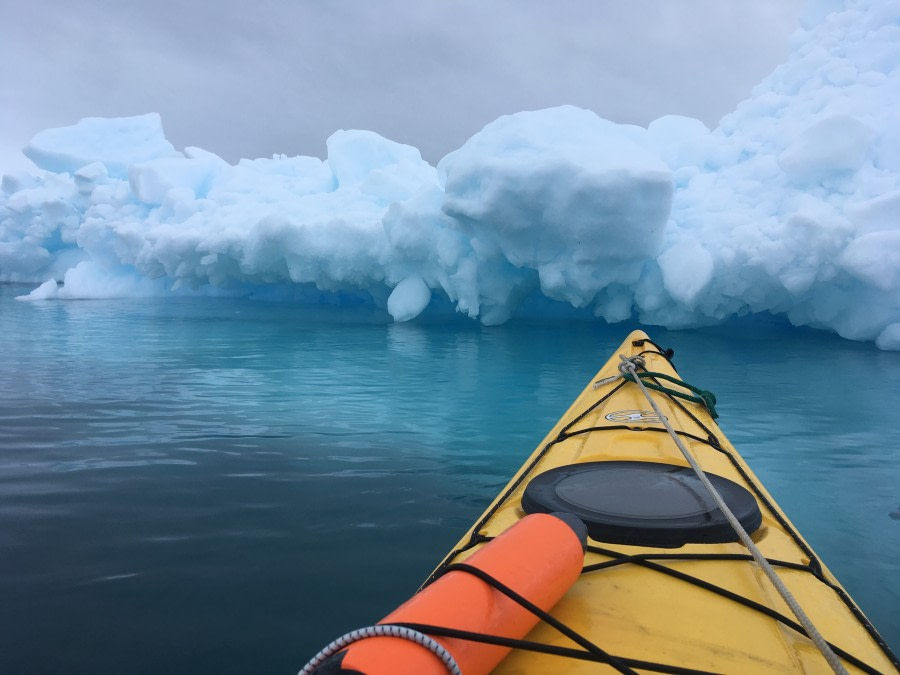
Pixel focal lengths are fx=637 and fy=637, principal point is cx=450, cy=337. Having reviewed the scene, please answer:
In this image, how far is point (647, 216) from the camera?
9.04 m

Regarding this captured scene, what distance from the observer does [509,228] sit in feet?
31.2

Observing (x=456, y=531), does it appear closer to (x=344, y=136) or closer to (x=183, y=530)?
(x=183, y=530)

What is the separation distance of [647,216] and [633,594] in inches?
332

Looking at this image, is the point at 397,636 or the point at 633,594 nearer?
the point at 397,636

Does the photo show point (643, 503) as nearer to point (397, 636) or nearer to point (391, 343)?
point (397, 636)

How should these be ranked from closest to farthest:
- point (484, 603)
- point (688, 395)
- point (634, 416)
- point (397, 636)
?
point (397, 636), point (484, 603), point (634, 416), point (688, 395)

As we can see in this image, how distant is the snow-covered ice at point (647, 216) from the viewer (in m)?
8.84

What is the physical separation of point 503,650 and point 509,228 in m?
8.77

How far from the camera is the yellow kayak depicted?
1001mm

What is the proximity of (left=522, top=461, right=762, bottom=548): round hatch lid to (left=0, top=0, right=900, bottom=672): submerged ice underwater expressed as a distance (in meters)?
0.83

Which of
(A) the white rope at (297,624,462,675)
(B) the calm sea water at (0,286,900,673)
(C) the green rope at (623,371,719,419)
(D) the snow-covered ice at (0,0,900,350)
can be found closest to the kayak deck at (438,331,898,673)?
(A) the white rope at (297,624,462,675)

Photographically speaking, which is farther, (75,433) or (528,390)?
(528,390)

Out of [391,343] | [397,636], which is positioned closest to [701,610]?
[397,636]

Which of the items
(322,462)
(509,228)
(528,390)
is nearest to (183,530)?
(322,462)
